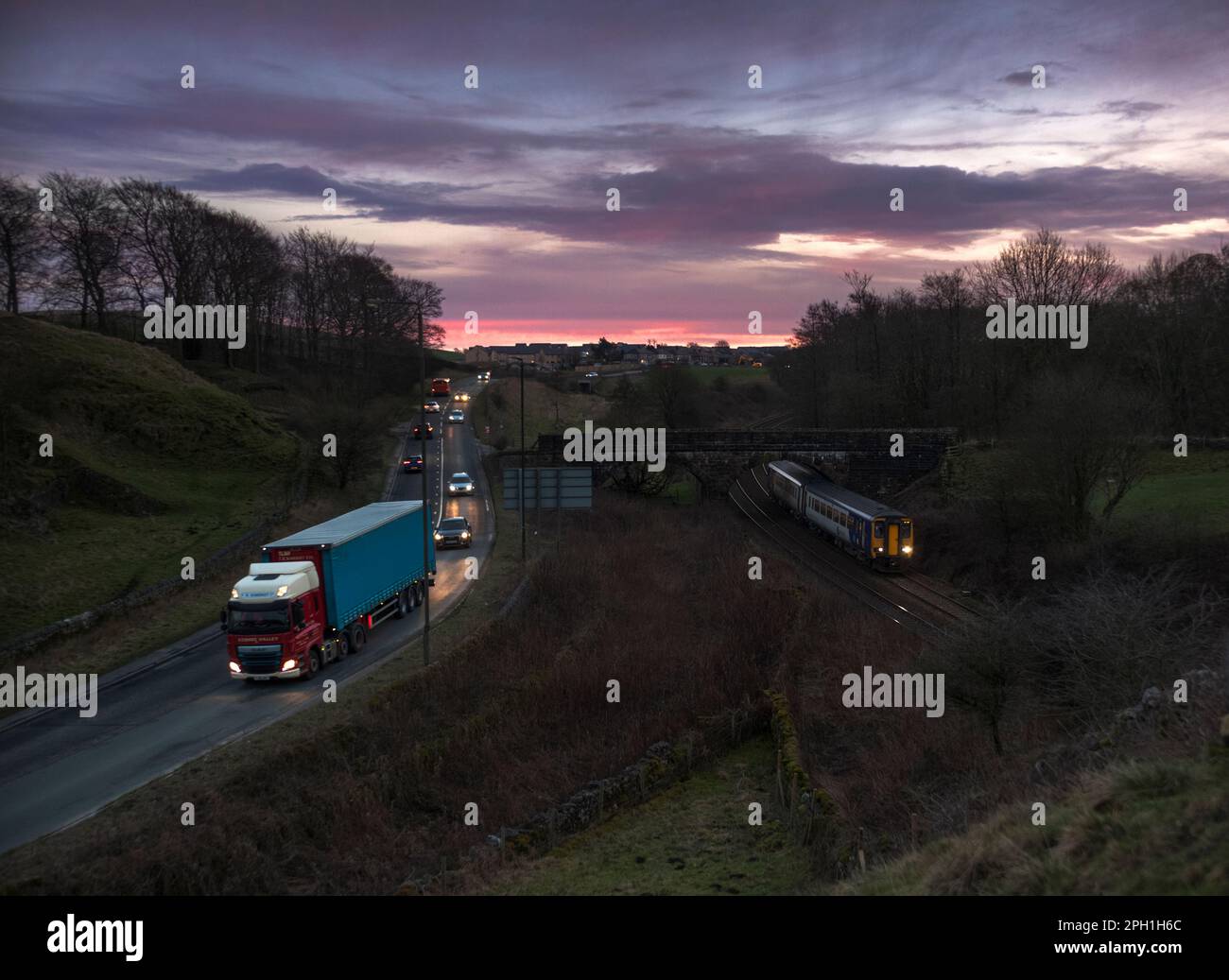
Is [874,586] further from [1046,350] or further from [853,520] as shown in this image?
[1046,350]

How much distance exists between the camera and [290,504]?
43219mm

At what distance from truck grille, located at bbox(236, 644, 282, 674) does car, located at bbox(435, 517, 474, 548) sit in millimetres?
19497

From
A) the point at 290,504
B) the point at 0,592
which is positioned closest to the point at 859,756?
the point at 0,592

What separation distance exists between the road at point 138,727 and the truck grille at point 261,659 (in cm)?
64

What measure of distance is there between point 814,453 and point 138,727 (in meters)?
46.8

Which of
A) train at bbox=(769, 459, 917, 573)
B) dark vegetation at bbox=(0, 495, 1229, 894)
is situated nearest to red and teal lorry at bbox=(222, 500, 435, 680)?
dark vegetation at bbox=(0, 495, 1229, 894)

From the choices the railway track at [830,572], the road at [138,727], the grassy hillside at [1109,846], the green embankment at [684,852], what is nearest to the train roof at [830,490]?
the railway track at [830,572]

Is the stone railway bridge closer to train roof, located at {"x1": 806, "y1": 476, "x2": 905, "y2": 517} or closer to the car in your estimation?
train roof, located at {"x1": 806, "y1": 476, "x2": 905, "y2": 517}

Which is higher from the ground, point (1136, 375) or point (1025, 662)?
point (1136, 375)

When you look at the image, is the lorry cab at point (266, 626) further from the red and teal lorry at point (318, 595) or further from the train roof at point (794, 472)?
the train roof at point (794, 472)

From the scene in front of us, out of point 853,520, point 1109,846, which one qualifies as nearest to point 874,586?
point 853,520

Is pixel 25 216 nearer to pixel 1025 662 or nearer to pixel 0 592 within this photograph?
pixel 0 592

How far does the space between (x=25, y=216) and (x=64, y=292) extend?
8.24 meters

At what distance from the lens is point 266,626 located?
867 inches
